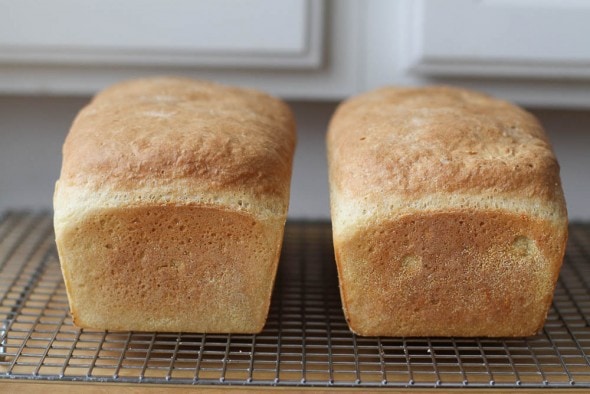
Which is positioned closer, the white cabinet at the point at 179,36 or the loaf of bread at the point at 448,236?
the loaf of bread at the point at 448,236

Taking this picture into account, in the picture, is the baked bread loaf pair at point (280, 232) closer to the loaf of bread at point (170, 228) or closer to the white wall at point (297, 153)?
the loaf of bread at point (170, 228)

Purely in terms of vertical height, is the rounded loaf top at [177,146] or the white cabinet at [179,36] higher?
the white cabinet at [179,36]

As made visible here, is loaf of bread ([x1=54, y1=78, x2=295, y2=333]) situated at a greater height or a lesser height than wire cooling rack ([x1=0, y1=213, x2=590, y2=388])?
greater

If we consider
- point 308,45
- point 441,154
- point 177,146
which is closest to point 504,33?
point 308,45

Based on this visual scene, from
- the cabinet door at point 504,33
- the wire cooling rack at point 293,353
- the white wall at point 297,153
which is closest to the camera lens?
the wire cooling rack at point 293,353

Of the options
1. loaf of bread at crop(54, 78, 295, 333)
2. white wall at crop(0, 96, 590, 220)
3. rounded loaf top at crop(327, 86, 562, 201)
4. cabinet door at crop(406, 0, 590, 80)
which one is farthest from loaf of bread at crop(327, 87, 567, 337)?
white wall at crop(0, 96, 590, 220)

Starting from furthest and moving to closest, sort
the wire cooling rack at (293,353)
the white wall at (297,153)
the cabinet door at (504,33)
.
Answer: the white wall at (297,153) < the cabinet door at (504,33) < the wire cooling rack at (293,353)

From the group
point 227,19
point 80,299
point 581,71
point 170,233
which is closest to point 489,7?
point 581,71

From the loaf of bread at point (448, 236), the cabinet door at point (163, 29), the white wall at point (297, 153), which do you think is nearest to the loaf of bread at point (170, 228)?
the loaf of bread at point (448, 236)

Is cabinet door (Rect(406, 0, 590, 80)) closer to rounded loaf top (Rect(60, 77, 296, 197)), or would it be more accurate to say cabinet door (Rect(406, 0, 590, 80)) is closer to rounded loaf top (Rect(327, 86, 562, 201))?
rounded loaf top (Rect(327, 86, 562, 201))
